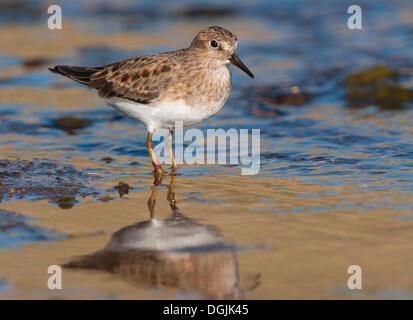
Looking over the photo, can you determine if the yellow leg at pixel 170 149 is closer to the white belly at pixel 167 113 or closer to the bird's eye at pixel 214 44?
the white belly at pixel 167 113

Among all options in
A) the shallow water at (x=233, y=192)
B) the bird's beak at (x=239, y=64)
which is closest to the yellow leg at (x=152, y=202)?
the shallow water at (x=233, y=192)

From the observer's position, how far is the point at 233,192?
25.6ft

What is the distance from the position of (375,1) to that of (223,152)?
12.9 m

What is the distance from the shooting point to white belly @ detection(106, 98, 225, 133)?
27.5 feet

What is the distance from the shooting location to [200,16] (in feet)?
67.3

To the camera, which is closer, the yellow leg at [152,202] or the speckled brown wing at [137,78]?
the yellow leg at [152,202]

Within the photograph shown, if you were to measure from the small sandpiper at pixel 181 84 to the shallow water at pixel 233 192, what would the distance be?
0.81 metres

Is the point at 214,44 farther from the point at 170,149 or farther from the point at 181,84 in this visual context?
the point at 170,149

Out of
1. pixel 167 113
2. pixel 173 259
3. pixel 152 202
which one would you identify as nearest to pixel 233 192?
pixel 152 202

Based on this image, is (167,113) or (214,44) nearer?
(167,113)

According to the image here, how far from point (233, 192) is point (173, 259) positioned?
2074 millimetres

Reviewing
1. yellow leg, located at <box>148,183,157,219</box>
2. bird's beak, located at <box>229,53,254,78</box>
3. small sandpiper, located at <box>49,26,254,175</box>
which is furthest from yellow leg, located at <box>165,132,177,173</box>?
bird's beak, located at <box>229,53,254,78</box>

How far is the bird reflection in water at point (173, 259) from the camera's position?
545 centimetres

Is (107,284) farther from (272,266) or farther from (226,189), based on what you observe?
(226,189)
